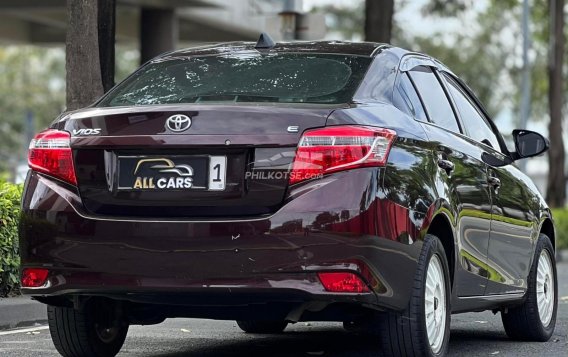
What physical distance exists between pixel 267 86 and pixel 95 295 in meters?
1.26

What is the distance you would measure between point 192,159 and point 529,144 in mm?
3259

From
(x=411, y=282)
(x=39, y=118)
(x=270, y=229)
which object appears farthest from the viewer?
(x=39, y=118)

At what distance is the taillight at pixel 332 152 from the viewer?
558cm

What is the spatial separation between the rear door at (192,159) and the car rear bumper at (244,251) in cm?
7

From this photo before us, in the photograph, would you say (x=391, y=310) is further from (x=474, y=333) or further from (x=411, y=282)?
(x=474, y=333)

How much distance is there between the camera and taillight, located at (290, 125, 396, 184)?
5582 mm

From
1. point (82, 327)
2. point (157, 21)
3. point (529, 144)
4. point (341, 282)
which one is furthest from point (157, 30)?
point (341, 282)

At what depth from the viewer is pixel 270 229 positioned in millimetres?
5551

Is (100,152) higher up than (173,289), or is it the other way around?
(100,152)

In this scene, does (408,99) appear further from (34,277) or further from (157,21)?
(157,21)

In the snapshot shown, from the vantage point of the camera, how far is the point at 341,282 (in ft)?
18.3

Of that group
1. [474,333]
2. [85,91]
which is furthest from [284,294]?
[85,91]

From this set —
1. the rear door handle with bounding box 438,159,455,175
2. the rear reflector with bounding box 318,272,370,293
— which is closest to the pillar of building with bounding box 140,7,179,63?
the rear door handle with bounding box 438,159,455,175

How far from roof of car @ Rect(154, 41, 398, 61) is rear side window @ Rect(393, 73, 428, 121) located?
21cm
